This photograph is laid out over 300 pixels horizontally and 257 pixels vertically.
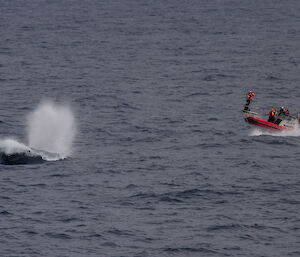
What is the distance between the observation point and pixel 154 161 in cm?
5912

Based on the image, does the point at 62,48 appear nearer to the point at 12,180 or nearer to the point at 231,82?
the point at 231,82

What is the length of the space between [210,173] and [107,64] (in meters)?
63.4

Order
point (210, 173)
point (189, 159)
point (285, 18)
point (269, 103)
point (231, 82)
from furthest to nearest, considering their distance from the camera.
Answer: point (285, 18), point (231, 82), point (269, 103), point (189, 159), point (210, 173)

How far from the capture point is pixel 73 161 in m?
58.0

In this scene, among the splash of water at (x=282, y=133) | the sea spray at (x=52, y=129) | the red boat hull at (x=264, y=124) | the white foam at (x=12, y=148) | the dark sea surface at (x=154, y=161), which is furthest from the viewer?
the splash of water at (x=282, y=133)

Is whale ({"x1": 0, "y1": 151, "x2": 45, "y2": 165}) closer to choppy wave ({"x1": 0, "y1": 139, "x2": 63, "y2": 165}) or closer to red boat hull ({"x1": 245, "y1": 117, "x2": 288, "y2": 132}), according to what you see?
choppy wave ({"x1": 0, "y1": 139, "x2": 63, "y2": 165})

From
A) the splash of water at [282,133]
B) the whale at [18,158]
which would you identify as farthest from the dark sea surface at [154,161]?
the whale at [18,158]

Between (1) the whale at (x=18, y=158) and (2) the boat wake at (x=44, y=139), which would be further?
(2) the boat wake at (x=44, y=139)

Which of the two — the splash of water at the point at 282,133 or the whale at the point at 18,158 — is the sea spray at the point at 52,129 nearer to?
the whale at the point at 18,158

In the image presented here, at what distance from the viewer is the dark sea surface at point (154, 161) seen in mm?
43062

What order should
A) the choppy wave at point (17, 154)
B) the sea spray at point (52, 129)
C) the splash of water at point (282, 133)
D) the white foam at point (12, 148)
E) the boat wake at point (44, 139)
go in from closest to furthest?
the white foam at point (12, 148)
the choppy wave at point (17, 154)
the boat wake at point (44, 139)
the sea spray at point (52, 129)
the splash of water at point (282, 133)

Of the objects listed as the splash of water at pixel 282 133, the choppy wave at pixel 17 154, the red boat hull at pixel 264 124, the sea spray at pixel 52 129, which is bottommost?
the sea spray at pixel 52 129

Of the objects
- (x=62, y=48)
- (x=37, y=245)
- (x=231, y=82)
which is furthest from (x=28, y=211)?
(x=62, y=48)

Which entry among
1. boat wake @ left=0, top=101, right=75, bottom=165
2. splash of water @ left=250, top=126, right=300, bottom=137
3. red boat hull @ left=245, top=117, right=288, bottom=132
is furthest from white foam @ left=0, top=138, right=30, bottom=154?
splash of water @ left=250, top=126, right=300, bottom=137
